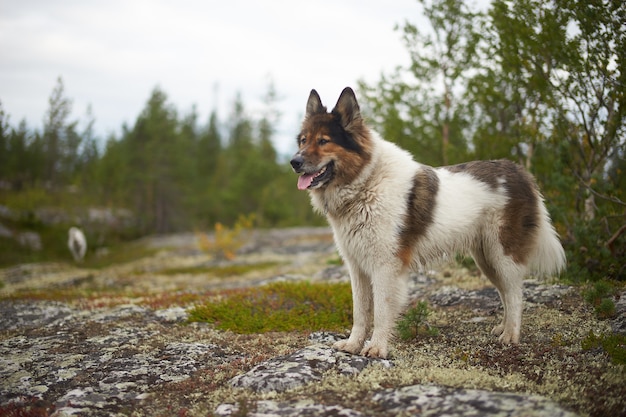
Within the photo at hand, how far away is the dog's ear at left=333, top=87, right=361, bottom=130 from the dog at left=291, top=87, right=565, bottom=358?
12 millimetres

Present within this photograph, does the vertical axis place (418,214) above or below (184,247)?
above

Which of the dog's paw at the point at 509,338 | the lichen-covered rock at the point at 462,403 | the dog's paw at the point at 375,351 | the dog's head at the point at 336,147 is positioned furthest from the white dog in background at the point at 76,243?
the lichen-covered rock at the point at 462,403

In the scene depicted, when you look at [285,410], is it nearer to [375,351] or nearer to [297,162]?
[375,351]

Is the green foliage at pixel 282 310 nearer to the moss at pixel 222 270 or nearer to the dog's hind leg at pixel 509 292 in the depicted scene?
the dog's hind leg at pixel 509 292

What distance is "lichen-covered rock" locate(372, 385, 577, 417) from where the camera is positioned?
345cm

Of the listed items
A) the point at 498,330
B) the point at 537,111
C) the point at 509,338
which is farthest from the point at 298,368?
the point at 537,111

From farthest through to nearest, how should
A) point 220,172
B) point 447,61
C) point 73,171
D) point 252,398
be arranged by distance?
point 73,171
point 220,172
point 447,61
point 252,398

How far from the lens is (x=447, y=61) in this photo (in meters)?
13.0

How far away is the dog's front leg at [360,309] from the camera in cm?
544

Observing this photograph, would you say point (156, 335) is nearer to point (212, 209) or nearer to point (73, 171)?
point (212, 209)

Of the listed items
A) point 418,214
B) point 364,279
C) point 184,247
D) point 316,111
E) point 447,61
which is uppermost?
point 447,61

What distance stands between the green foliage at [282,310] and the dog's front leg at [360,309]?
1298mm

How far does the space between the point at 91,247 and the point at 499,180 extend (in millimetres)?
30581

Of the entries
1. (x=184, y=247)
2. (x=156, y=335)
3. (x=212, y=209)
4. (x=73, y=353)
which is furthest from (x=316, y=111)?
(x=212, y=209)
